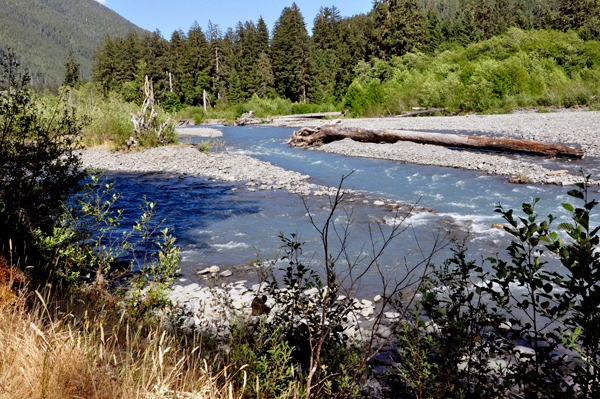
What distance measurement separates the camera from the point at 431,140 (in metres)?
15.8

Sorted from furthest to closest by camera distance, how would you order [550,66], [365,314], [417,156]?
[550,66] < [417,156] < [365,314]

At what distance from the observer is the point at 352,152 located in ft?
54.5

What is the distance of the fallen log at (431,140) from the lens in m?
12.7

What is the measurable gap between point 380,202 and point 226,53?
62173 mm

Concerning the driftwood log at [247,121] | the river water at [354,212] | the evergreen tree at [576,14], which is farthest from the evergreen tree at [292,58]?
the river water at [354,212]

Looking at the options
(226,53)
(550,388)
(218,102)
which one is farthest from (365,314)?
(226,53)

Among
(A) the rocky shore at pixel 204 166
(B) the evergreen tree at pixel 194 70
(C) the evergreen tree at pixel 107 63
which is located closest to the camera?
(A) the rocky shore at pixel 204 166

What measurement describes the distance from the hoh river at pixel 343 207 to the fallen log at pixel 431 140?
1.49 ft

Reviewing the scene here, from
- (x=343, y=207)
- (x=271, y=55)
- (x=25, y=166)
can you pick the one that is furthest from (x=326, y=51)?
(x=25, y=166)

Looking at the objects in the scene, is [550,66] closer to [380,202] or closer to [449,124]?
[449,124]

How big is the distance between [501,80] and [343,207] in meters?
24.3

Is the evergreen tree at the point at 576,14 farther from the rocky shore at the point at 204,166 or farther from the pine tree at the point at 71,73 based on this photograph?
the pine tree at the point at 71,73

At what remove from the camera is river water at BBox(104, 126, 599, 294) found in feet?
19.7

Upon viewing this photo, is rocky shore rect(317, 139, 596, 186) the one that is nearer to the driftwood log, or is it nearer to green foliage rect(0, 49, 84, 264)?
green foliage rect(0, 49, 84, 264)
